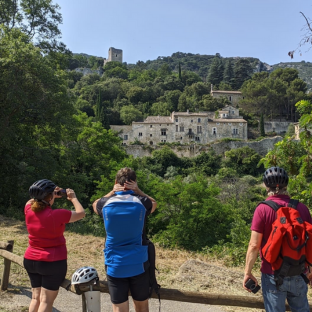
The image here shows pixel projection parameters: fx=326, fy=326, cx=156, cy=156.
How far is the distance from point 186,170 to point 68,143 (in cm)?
3016

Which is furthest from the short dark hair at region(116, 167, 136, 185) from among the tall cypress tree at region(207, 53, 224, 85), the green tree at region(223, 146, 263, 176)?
the tall cypress tree at region(207, 53, 224, 85)

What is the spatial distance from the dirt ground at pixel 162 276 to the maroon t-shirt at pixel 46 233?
179 cm

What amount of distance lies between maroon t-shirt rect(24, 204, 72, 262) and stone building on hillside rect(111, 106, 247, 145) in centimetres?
5387

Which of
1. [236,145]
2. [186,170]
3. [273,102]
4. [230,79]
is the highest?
[230,79]

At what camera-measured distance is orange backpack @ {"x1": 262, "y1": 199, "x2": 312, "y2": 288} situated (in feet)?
9.08

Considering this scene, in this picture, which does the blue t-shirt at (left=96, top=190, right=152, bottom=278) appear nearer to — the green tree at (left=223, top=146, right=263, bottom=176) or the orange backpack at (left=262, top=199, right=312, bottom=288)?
the orange backpack at (left=262, top=199, right=312, bottom=288)

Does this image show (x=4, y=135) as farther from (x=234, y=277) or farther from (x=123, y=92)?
(x=123, y=92)

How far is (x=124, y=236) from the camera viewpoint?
3066mm

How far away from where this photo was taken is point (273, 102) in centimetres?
6650

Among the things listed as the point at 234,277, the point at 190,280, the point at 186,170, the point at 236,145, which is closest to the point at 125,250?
the point at 190,280

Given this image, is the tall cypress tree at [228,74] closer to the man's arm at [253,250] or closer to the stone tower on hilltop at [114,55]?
the stone tower on hilltop at [114,55]

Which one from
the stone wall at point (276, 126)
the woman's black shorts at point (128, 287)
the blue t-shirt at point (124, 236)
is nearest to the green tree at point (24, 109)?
the blue t-shirt at point (124, 236)

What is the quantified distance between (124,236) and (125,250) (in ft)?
0.44

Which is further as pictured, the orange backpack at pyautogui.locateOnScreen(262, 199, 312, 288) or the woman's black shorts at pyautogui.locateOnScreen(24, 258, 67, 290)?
the woman's black shorts at pyautogui.locateOnScreen(24, 258, 67, 290)
